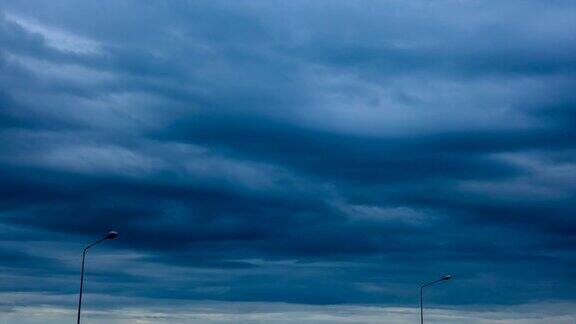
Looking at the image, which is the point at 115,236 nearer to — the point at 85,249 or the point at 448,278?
the point at 85,249

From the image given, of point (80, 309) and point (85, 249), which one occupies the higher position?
point (85, 249)

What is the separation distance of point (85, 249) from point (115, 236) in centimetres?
906

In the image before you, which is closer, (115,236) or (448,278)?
(115,236)

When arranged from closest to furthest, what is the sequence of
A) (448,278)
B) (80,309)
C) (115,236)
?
(115,236)
(80,309)
(448,278)

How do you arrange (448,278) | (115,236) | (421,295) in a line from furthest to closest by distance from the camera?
(421,295) → (448,278) → (115,236)

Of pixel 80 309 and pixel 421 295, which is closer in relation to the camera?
pixel 80 309

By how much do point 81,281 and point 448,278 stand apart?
51.1 m

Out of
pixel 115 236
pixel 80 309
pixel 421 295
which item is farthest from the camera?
pixel 421 295

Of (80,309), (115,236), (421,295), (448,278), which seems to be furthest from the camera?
(421,295)

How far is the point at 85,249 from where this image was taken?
54750 mm

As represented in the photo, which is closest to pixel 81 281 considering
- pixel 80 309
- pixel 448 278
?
pixel 80 309

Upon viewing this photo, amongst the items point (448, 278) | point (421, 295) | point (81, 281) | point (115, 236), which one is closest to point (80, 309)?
point (81, 281)

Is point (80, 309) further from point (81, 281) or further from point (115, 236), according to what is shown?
point (115, 236)

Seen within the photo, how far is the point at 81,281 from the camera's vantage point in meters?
53.6
